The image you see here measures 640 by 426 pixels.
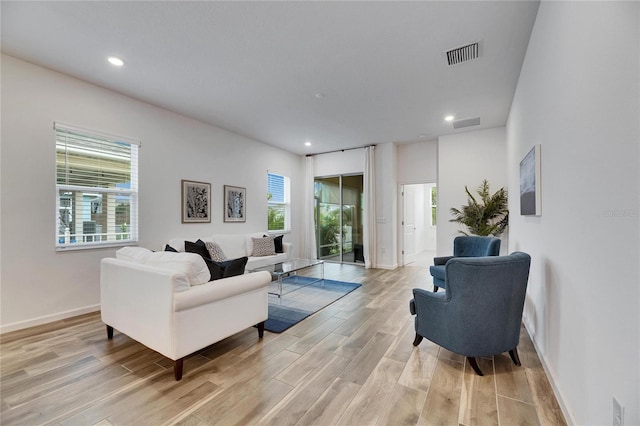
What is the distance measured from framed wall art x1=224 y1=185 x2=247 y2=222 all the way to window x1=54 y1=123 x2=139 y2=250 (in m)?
1.60

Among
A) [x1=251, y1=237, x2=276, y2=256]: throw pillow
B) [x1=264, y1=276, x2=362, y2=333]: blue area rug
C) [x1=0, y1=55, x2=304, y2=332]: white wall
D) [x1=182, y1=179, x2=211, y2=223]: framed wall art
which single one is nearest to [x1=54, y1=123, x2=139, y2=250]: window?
[x1=0, y1=55, x2=304, y2=332]: white wall

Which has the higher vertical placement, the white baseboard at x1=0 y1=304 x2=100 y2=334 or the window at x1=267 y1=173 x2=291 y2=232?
the window at x1=267 y1=173 x2=291 y2=232

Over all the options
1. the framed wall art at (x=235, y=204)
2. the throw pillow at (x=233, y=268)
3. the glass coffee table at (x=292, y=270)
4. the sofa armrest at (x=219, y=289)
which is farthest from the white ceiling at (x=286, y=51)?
the glass coffee table at (x=292, y=270)

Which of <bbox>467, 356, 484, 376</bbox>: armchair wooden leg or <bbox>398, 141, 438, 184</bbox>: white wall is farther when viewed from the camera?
<bbox>398, 141, 438, 184</bbox>: white wall

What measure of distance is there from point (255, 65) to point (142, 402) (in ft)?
10.4

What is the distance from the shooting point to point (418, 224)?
348 inches

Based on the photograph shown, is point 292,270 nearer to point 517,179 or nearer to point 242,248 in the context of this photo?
point 242,248

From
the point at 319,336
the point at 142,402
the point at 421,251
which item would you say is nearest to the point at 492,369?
the point at 319,336

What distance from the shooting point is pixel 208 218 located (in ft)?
16.1

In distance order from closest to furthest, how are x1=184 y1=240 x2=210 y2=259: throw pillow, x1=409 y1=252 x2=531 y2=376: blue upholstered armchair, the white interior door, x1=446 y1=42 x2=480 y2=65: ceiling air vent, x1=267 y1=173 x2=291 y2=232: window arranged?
x1=409 y1=252 x2=531 y2=376: blue upholstered armchair, x1=446 y1=42 x2=480 y2=65: ceiling air vent, x1=184 y1=240 x2=210 y2=259: throw pillow, x1=267 y1=173 x2=291 y2=232: window, the white interior door

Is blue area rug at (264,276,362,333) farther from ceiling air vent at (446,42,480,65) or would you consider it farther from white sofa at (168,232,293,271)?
ceiling air vent at (446,42,480,65)

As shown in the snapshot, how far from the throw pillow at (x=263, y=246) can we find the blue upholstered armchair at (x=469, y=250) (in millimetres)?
2927

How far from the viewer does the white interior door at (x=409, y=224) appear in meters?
6.97

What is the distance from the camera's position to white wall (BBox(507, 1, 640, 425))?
1.01 m
